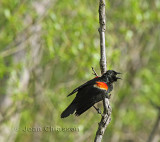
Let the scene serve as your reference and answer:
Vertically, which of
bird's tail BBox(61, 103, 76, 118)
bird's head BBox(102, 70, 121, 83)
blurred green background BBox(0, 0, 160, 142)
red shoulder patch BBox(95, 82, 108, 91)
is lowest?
bird's tail BBox(61, 103, 76, 118)

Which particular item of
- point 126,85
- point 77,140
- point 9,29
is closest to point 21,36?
point 9,29

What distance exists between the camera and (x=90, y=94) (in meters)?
3.42

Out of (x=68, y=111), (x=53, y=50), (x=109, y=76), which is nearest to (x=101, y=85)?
(x=109, y=76)

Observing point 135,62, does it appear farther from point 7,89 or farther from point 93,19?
point 7,89

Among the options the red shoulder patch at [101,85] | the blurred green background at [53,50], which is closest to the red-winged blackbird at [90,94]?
the red shoulder patch at [101,85]

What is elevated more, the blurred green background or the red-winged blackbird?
the blurred green background

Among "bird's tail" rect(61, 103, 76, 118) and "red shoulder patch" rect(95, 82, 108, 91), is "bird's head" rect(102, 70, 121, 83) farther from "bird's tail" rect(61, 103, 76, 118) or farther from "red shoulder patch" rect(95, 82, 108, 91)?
"bird's tail" rect(61, 103, 76, 118)

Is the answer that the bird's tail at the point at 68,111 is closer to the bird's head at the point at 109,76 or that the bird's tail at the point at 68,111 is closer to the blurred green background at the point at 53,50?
the bird's head at the point at 109,76

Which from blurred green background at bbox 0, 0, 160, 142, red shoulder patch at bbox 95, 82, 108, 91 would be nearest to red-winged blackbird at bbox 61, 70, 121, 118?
red shoulder patch at bbox 95, 82, 108, 91

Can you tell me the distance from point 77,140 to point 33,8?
3.70 metres

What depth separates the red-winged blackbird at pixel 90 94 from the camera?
3.38m

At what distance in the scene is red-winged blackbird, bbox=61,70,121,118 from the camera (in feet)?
11.1

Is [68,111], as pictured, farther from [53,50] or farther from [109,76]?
[53,50]

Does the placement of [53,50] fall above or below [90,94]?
above
